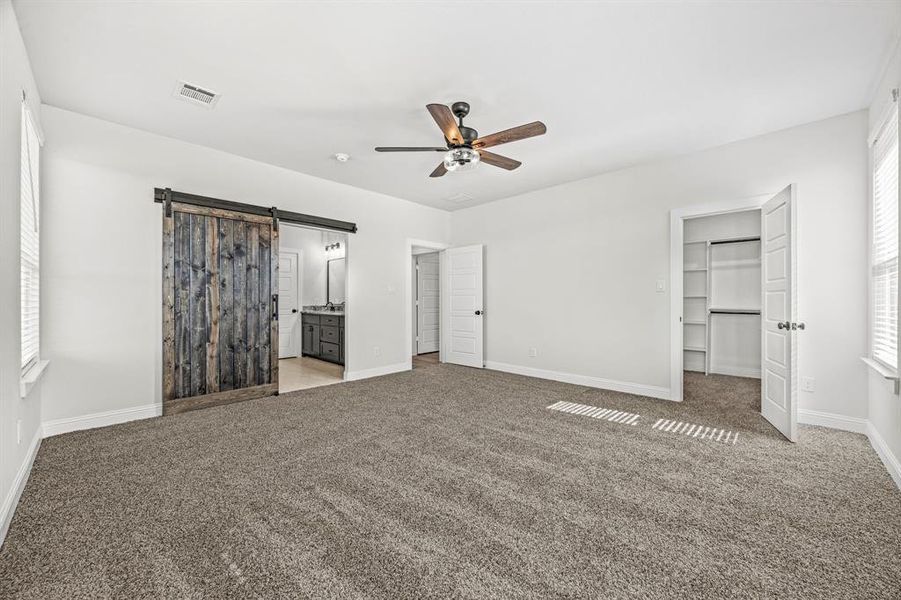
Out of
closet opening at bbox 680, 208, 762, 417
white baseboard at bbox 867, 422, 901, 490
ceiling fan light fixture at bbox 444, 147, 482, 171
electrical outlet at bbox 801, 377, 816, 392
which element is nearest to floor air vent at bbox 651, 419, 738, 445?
white baseboard at bbox 867, 422, 901, 490

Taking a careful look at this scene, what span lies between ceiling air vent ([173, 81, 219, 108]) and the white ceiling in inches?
3.2

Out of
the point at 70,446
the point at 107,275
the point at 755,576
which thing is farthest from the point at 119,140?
the point at 755,576

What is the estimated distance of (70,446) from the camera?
297 centimetres

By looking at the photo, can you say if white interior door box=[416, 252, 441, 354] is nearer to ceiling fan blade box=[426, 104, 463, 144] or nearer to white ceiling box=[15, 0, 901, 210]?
white ceiling box=[15, 0, 901, 210]

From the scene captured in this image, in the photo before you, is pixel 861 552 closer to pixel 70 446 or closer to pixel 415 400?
pixel 415 400

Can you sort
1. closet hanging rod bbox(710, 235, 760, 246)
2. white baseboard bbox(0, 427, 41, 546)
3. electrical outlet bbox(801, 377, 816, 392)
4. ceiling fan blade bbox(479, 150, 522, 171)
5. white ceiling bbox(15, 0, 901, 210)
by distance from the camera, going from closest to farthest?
white baseboard bbox(0, 427, 41, 546) → white ceiling bbox(15, 0, 901, 210) → ceiling fan blade bbox(479, 150, 522, 171) → electrical outlet bbox(801, 377, 816, 392) → closet hanging rod bbox(710, 235, 760, 246)

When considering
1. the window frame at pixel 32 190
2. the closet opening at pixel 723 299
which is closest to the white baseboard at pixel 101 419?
the window frame at pixel 32 190

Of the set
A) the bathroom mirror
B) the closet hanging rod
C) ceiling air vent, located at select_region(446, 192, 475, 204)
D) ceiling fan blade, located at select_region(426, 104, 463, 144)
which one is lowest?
the bathroom mirror

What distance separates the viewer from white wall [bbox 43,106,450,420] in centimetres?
330

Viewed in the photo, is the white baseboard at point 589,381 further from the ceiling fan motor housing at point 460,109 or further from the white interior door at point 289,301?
the white interior door at point 289,301

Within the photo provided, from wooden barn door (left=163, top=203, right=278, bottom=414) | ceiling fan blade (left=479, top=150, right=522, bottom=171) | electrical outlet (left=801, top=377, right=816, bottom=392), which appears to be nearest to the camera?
ceiling fan blade (left=479, top=150, right=522, bottom=171)

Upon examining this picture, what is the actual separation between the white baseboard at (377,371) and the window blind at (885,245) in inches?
196

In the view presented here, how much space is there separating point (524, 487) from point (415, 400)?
215 cm

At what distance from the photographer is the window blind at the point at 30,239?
268 cm
